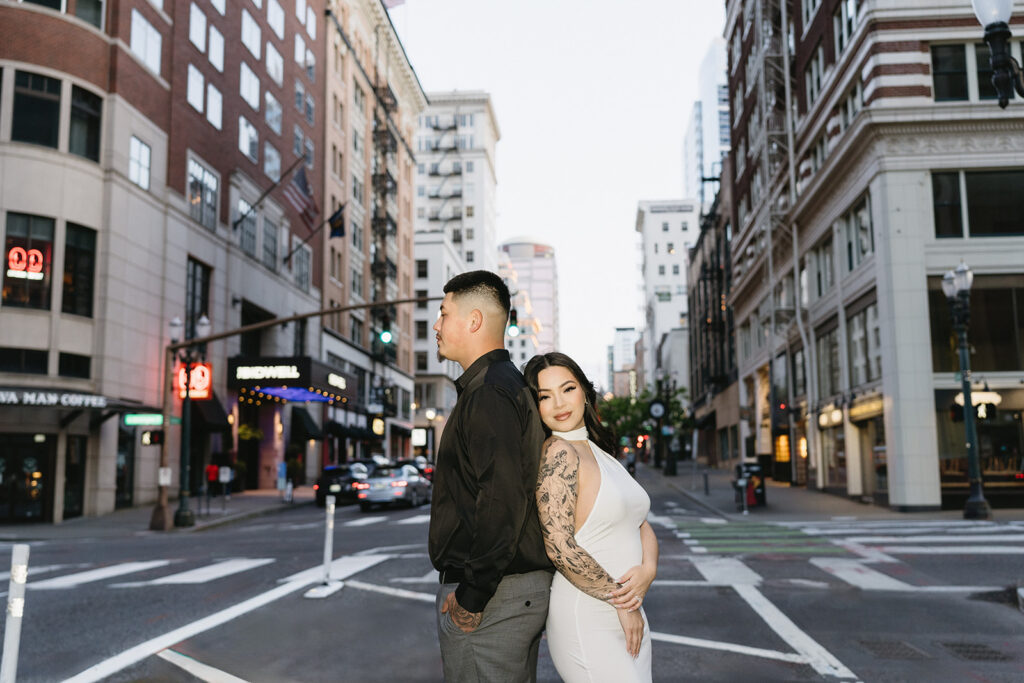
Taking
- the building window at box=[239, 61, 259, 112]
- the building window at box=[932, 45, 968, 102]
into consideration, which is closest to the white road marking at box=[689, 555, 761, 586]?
the building window at box=[932, 45, 968, 102]

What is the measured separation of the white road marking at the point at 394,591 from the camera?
10.1 m

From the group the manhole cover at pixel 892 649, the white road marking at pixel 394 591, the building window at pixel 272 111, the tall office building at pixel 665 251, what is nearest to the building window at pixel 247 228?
the building window at pixel 272 111

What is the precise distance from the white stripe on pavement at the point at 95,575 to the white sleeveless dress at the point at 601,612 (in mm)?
9936

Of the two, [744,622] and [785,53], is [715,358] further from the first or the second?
[744,622]

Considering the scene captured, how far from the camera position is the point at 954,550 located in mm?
14125

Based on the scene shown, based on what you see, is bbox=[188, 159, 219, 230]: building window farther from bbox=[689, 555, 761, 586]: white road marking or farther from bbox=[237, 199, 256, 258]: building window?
bbox=[689, 555, 761, 586]: white road marking

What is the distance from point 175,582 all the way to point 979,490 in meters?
17.4

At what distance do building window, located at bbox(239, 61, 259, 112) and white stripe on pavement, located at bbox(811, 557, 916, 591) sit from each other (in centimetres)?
3515

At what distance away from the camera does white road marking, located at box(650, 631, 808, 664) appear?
711 centimetres

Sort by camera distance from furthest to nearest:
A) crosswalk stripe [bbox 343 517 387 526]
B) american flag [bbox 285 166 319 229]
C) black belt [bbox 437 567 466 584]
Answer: american flag [bbox 285 166 319 229] → crosswalk stripe [bbox 343 517 387 526] → black belt [bbox 437 567 466 584]

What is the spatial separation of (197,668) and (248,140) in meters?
37.8

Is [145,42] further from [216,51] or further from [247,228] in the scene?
[247,228]

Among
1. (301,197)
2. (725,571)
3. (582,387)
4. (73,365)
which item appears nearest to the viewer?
(582,387)

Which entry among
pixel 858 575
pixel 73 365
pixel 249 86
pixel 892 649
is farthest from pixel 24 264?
pixel 892 649
